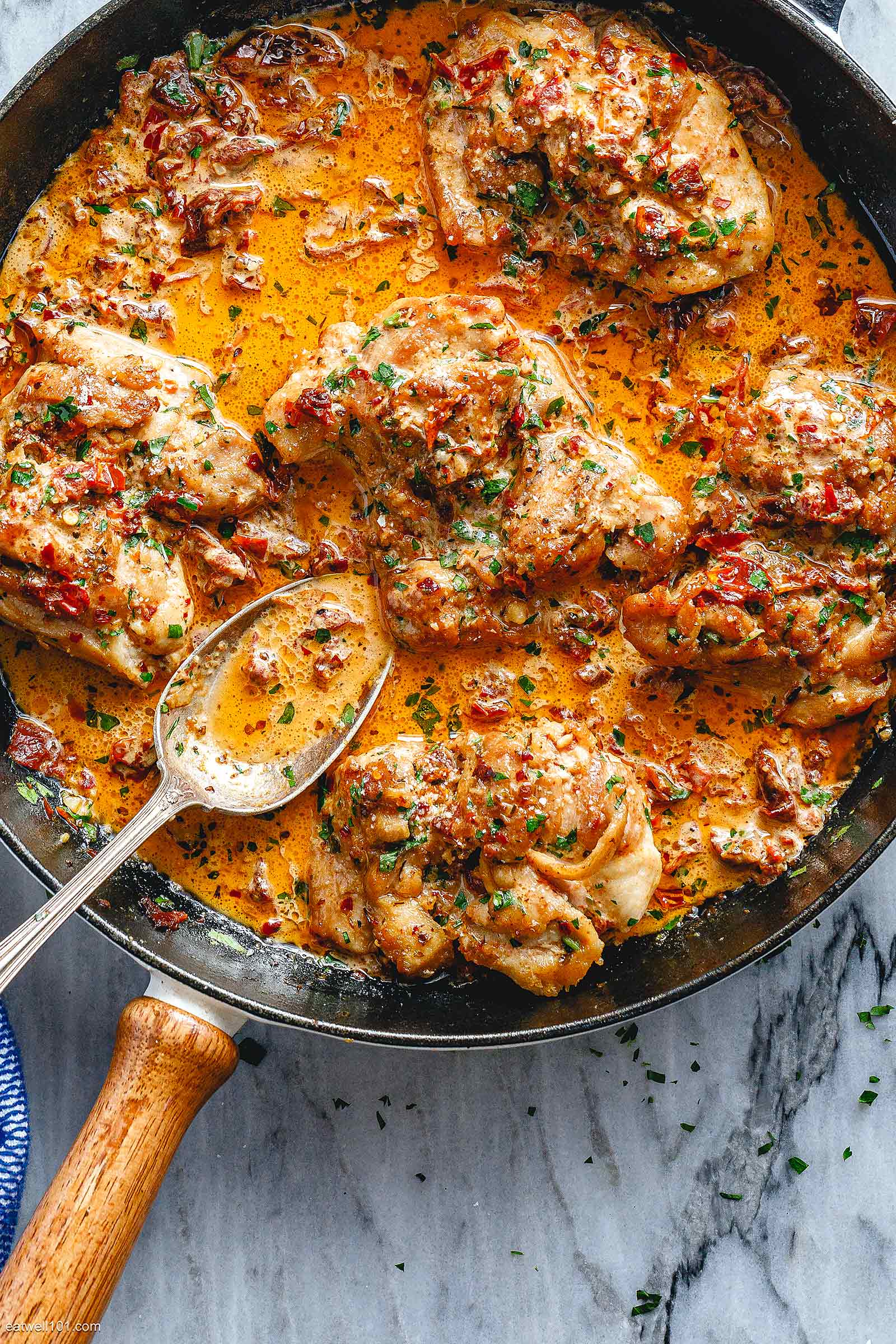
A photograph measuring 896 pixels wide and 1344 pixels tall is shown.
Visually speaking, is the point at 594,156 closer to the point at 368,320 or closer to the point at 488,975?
Result: the point at 368,320

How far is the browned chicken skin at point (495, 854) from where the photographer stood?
3725 mm

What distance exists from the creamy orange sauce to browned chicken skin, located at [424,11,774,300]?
131 mm

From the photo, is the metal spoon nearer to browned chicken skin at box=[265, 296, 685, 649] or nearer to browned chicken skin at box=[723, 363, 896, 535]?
browned chicken skin at box=[265, 296, 685, 649]

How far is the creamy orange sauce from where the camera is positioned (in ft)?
13.5

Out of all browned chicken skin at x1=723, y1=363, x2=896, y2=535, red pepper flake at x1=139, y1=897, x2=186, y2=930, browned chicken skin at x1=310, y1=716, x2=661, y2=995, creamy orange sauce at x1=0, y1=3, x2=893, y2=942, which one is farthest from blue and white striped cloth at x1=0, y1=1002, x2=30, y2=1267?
browned chicken skin at x1=723, y1=363, x2=896, y2=535

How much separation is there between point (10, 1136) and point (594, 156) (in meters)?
4.12

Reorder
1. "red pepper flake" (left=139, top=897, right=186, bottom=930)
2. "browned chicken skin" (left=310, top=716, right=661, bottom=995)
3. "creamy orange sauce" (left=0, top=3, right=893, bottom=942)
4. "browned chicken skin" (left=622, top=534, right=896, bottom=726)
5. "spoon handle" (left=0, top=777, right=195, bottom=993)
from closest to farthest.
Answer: "spoon handle" (left=0, top=777, right=195, bottom=993), "browned chicken skin" (left=310, top=716, right=661, bottom=995), "browned chicken skin" (left=622, top=534, right=896, bottom=726), "red pepper flake" (left=139, top=897, right=186, bottom=930), "creamy orange sauce" (left=0, top=3, right=893, bottom=942)

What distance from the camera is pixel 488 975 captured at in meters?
4.10

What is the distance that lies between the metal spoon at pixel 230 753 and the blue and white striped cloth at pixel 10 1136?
0.92 metres

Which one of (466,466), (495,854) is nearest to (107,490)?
(466,466)

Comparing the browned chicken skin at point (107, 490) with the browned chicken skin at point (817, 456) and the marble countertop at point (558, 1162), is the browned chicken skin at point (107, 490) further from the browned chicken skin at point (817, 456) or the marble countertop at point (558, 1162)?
the browned chicken skin at point (817, 456)

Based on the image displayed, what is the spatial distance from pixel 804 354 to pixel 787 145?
82 centimetres

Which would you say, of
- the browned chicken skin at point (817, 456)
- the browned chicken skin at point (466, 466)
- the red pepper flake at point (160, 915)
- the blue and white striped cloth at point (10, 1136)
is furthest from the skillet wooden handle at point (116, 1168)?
the browned chicken skin at point (817, 456)

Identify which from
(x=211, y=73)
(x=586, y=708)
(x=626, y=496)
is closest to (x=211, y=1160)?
(x=586, y=708)
